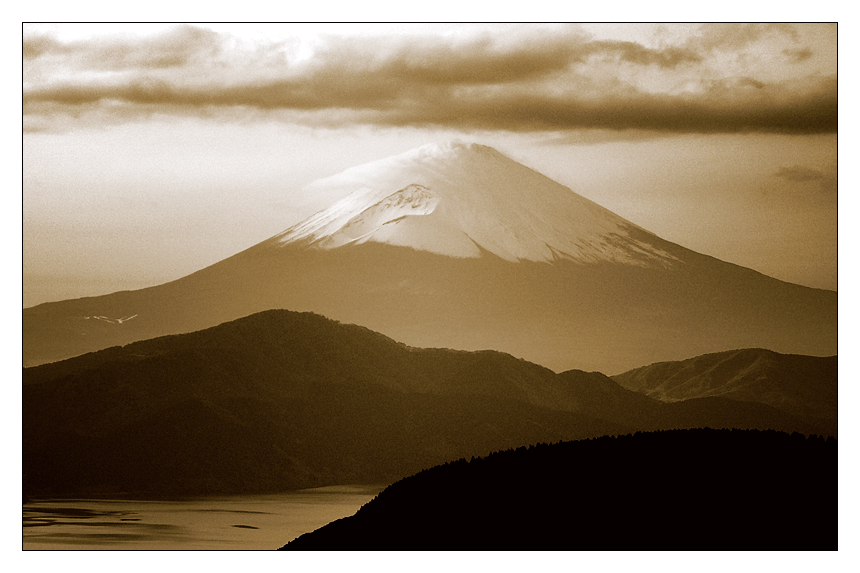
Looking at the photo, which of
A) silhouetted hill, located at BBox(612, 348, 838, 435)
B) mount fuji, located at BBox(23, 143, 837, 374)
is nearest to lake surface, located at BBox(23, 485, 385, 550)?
mount fuji, located at BBox(23, 143, 837, 374)

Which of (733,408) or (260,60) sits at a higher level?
(260,60)

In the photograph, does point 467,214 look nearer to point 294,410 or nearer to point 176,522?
point 294,410

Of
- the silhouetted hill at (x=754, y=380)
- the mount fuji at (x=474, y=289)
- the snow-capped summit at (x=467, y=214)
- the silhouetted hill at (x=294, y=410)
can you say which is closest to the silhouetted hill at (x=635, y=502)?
the silhouetted hill at (x=754, y=380)

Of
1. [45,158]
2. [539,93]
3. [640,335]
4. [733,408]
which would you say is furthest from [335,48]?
[733,408]

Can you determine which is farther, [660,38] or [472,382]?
[472,382]

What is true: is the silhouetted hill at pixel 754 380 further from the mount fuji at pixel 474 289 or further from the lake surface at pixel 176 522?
the lake surface at pixel 176 522

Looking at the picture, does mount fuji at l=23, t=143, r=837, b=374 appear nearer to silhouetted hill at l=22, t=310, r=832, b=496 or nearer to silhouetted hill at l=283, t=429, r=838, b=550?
silhouetted hill at l=22, t=310, r=832, b=496

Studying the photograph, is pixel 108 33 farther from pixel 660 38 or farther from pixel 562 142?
pixel 660 38
